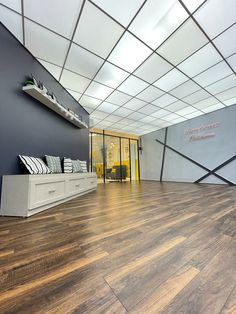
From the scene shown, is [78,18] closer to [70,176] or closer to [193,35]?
[193,35]

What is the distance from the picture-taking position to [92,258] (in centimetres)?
106

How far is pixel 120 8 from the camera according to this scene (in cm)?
224

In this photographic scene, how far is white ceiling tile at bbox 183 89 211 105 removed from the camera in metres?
4.64

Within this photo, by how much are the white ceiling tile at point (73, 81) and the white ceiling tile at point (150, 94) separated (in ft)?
5.59

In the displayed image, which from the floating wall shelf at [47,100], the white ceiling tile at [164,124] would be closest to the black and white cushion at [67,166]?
the floating wall shelf at [47,100]

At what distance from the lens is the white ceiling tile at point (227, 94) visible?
4.57m

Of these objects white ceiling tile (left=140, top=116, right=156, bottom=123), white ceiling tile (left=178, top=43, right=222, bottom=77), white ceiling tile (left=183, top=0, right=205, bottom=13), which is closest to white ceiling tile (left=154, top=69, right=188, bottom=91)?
white ceiling tile (left=178, top=43, right=222, bottom=77)

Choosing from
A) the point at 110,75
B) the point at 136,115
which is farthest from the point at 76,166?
the point at 136,115

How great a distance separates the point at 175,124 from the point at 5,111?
732 centimetres

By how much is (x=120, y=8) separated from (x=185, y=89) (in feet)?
9.67

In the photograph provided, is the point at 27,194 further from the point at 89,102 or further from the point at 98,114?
the point at 98,114

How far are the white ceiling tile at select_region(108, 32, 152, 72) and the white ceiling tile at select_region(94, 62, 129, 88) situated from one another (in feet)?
0.54

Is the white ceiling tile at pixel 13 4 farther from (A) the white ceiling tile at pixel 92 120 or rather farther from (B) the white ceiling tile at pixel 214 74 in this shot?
(A) the white ceiling tile at pixel 92 120

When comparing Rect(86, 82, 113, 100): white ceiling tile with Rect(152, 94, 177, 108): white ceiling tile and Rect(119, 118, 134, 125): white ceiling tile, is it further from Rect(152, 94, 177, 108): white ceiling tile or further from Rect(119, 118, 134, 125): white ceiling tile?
Rect(119, 118, 134, 125): white ceiling tile
